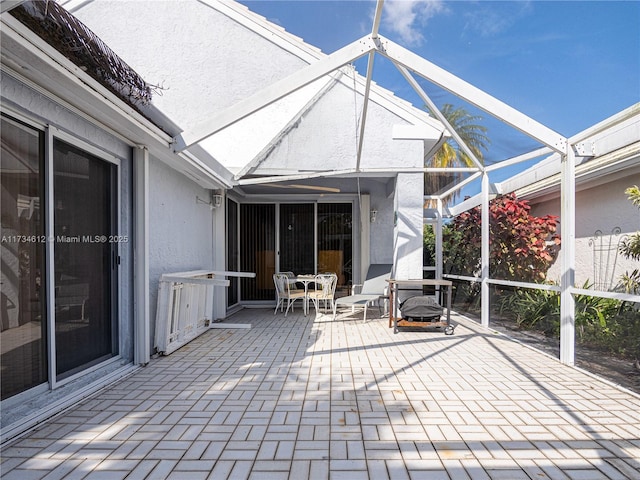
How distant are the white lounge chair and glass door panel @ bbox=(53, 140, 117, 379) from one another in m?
3.81

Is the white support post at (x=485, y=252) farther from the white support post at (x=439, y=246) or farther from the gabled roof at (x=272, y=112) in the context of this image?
the white support post at (x=439, y=246)

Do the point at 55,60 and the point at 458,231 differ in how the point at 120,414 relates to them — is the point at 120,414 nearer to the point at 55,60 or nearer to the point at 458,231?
the point at 55,60

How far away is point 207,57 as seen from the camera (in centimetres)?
675

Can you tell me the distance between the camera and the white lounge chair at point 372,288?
6.45 m

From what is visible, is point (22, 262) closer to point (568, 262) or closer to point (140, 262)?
point (140, 262)

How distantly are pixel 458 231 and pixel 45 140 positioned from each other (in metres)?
7.56

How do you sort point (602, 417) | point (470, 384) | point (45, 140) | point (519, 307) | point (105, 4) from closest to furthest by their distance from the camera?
point (602, 417) < point (45, 140) < point (470, 384) < point (519, 307) < point (105, 4)

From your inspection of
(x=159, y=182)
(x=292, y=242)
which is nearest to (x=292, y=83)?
(x=159, y=182)

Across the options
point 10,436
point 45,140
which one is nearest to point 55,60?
point 45,140

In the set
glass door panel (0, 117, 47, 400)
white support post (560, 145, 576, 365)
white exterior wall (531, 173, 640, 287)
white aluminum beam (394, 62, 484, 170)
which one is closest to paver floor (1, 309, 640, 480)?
white support post (560, 145, 576, 365)

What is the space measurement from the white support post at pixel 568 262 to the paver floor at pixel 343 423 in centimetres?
24

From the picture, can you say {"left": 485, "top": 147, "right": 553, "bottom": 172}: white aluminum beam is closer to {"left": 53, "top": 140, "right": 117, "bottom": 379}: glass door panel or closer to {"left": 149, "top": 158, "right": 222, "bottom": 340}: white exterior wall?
{"left": 149, "top": 158, "right": 222, "bottom": 340}: white exterior wall

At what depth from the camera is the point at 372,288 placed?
7.02 metres

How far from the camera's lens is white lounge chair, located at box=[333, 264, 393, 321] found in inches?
254
